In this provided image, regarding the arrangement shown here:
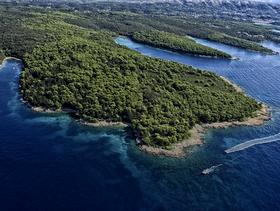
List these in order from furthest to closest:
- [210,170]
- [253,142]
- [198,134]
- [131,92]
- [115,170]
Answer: [131,92] < [198,134] < [253,142] < [210,170] < [115,170]

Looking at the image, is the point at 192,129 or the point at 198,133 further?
the point at 192,129

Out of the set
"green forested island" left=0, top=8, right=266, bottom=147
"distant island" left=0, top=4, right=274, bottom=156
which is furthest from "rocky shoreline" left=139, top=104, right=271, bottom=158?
"green forested island" left=0, top=8, right=266, bottom=147

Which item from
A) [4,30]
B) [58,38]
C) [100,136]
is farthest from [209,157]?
[4,30]

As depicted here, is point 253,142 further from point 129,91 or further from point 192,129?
point 129,91

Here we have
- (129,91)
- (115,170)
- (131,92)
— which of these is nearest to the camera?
(115,170)

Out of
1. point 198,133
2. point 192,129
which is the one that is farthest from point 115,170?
point 192,129

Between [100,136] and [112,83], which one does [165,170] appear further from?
[112,83]

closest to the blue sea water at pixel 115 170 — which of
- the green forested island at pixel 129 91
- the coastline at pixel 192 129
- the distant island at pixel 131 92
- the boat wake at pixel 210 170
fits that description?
the boat wake at pixel 210 170

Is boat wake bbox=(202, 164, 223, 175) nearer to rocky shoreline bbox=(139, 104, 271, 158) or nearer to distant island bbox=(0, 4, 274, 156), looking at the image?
rocky shoreline bbox=(139, 104, 271, 158)
